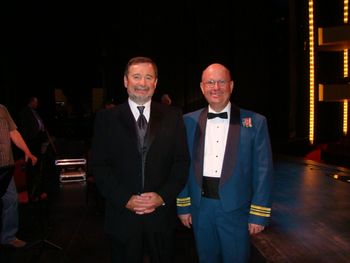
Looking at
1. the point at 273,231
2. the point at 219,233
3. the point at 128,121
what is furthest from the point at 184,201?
the point at 273,231

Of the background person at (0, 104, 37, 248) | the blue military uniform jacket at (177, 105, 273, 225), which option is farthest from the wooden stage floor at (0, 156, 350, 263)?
the blue military uniform jacket at (177, 105, 273, 225)

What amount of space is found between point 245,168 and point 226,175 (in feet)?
0.43

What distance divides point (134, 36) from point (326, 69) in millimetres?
7410

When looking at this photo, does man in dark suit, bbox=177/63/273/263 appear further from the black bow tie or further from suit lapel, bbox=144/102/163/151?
suit lapel, bbox=144/102/163/151

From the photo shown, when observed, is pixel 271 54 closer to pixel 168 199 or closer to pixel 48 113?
pixel 48 113

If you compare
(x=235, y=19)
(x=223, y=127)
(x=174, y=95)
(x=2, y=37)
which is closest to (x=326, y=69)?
(x=235, y=19)

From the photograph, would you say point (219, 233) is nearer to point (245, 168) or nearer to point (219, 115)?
point (245, 168)

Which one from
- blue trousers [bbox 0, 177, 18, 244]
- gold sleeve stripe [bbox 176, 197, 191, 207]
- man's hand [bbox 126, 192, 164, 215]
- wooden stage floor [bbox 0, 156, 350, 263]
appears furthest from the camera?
blue trousers [bbox 0, 177, 18, 244]

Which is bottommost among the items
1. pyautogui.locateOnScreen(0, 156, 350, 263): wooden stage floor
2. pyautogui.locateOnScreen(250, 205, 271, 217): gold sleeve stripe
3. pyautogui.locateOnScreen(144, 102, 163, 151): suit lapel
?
pyautogui.locateOnScreen(0, 156, 350, 263): wooden stage floor

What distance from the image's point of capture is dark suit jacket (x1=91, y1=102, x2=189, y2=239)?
200cm

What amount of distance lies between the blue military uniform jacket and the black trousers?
1.12 feet

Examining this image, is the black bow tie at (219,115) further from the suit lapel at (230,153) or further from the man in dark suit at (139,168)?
the man in dark suit at (139,168)

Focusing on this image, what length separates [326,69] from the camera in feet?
38.0

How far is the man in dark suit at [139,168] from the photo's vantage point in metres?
1.99
